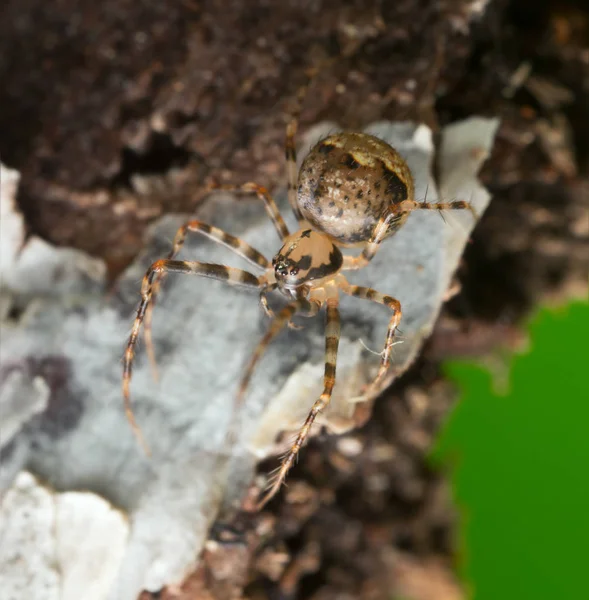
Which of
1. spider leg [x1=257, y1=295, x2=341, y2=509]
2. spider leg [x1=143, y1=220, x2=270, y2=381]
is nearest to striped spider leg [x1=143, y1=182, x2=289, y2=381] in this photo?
spider leg [x1=143, y1=220, x2=270, y2=381]

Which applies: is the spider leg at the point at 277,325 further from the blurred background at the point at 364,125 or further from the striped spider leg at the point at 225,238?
the blurred background at the point at 364,125

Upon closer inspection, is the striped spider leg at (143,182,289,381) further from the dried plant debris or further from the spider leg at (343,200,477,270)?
the spider leg at (343,200,477,270)

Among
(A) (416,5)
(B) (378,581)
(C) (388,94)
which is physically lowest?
(B) (378,581)

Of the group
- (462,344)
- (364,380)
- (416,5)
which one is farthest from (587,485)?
(416,5)

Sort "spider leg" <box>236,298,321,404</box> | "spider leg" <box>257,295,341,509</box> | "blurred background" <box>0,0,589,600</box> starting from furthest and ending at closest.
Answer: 1. "blurred background" <box>0,0,589,600</box>
2. "spider leg" <box>257,295,341,509</box>
3. "spider leg" <box>236,298,321,404</box>

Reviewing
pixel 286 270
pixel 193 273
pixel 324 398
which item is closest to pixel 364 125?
pixel 286 270

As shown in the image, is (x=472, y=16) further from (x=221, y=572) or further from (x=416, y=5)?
(x=221, y=572)
